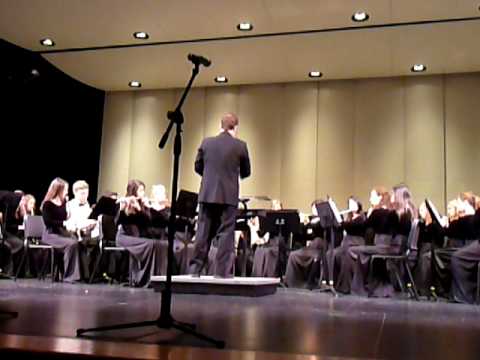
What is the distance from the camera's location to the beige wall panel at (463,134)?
9.19 m

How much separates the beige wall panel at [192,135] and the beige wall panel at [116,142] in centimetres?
112

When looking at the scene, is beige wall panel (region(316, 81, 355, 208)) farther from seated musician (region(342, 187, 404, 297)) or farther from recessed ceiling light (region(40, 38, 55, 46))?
recessed ceiling light (region(40, 38, 55, 46))

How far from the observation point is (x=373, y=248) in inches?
249

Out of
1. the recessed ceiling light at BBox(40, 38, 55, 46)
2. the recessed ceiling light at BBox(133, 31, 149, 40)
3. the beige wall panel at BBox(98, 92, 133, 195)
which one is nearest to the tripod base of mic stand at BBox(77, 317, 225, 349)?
the recessed ceiling light at BBox(133, 31, 149, 40)

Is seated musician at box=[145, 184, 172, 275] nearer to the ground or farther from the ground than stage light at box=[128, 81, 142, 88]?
nearer to the ground

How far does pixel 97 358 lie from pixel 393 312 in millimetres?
2948

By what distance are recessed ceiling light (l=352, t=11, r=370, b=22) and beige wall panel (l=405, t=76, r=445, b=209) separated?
2.64 m

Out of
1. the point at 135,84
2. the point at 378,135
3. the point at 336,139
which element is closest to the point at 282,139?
the point at 336,139

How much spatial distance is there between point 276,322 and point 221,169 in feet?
6.73

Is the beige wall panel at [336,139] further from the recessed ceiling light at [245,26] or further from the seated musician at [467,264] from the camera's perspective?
the seated musician at [467,264]

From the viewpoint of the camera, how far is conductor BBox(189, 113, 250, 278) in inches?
207

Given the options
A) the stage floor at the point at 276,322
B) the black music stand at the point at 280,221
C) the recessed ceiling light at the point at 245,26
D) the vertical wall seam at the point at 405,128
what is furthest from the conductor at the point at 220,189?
the vertical wall seam at the point at 405,128

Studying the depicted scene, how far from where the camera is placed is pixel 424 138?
9469mm

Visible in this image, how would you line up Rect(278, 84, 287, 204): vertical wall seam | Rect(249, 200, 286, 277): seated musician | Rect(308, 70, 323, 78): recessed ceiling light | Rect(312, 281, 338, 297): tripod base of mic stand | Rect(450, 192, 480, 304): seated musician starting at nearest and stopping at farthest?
1. Rect(450, 192, 480, 304): seated musician
2. Rect(312, 281, 338, 297): tripod base of mic stand
3. Rect(249, 200, 286, 277): seated musician
4. Rect(308, 70, 323, 78): recessed ceiling light
5. Rect(278, 84, 287, 204): vertical wall seam
